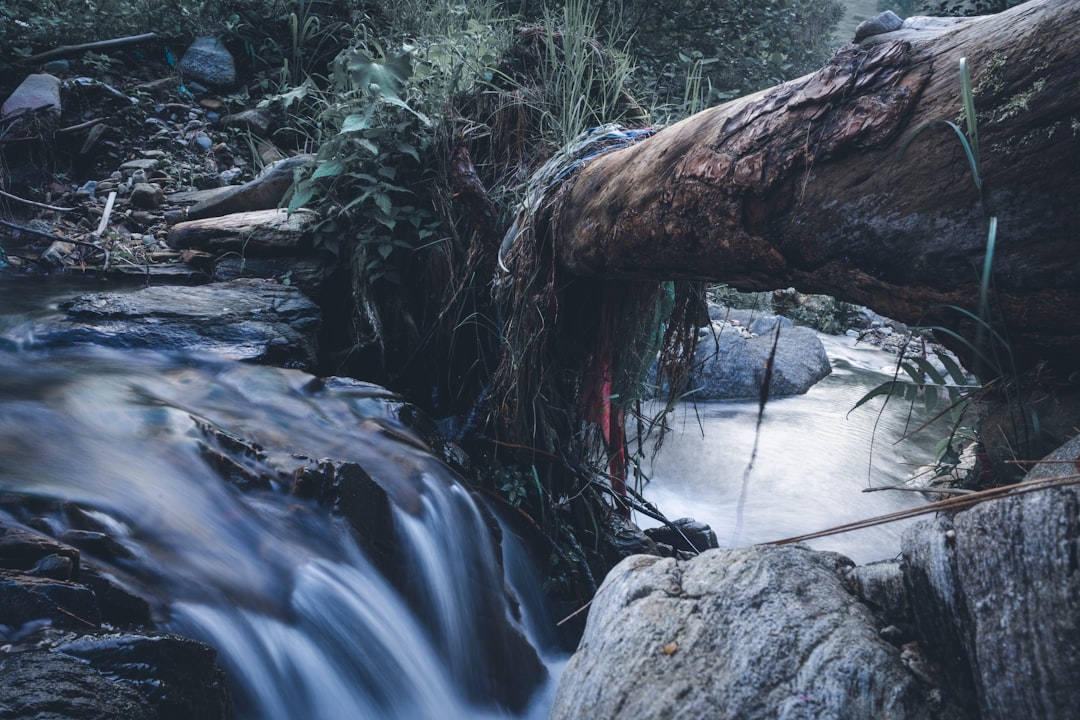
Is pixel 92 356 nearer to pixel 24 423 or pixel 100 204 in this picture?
pixel 24 423

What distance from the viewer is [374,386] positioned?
11.4ft

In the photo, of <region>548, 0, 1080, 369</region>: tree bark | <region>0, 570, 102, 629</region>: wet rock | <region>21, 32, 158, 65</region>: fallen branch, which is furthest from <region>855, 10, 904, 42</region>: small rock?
<region>21, 32, 158, 65</region>: fallen branch

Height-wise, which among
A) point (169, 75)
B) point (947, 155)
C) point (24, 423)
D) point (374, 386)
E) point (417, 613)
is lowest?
point (417, 613)

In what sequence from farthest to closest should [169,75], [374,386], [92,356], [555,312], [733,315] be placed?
[733,315] < [169,75] < [374,386] < [92,356] < [555,312]

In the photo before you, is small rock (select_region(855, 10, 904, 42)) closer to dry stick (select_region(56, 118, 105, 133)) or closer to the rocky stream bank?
the rocky stream bank

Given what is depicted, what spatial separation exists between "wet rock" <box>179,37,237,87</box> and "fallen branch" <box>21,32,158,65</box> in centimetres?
36

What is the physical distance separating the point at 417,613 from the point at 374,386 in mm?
1227

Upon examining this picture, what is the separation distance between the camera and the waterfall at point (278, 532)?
2.16 meters

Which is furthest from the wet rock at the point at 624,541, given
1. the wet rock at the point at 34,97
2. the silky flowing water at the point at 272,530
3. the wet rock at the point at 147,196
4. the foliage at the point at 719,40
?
the foliage at the point at 719,40

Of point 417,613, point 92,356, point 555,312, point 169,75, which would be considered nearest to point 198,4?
point 169,75

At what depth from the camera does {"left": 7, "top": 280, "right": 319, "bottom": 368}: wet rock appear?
3.32 m

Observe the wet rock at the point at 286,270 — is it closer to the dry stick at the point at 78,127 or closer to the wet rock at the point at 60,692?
the dry stick at the point at 78,127

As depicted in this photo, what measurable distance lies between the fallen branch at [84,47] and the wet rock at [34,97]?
0.29 m

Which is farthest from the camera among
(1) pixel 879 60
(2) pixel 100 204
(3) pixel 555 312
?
(2) pixel 100 204
